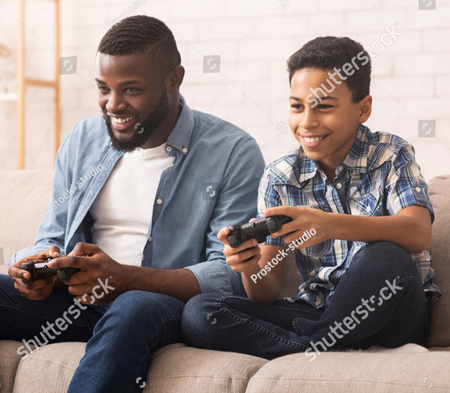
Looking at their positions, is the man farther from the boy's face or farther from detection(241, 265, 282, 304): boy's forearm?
the boy's face

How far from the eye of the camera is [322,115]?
4.02ft

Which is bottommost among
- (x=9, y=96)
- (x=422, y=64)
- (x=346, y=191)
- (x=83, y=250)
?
(x=83, y=250)

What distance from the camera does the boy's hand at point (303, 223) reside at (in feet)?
3.37

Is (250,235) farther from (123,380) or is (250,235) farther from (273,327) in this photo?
(123,380)

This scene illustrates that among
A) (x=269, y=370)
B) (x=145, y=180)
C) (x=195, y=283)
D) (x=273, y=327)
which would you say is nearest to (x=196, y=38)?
(x=145, y=180)

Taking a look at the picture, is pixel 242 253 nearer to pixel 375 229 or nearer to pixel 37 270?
pixel 375 229

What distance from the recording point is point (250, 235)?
105 centimetres

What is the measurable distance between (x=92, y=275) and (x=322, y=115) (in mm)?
556

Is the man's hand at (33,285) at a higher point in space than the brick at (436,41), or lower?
lower

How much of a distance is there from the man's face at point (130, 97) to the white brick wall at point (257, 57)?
2.91ft

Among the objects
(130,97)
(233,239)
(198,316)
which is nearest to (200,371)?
(198,316)

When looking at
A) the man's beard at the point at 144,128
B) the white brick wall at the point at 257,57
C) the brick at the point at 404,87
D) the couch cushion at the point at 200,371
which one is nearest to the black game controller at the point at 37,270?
the couch cushion at the point at 200,371

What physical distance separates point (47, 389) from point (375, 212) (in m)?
→ 0.70

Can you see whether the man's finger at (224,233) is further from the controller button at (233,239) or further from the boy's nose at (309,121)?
the boy's nose at (309,121)
